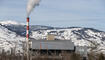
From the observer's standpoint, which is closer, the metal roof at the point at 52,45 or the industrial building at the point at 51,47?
the industrial building at the point at 51,47

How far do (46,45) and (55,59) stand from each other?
13.8 metres

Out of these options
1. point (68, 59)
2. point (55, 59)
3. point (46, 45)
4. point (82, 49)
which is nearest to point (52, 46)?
point (46, 45)

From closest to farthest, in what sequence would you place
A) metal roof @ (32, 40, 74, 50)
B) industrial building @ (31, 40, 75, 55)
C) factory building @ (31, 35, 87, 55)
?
1. factory building @ (31, 35, 87, 55)
2. industrial building @ (31, 40, 75, 55)
3. metal roof @ (32, 40, 74, 50)

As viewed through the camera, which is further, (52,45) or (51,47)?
(52,45)

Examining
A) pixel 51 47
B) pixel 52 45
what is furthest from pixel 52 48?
pixel 52 45

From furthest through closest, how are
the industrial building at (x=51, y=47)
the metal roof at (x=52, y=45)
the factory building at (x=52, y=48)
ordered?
the metal roof at (x=52, y=45), the industrial building at (x=51, y=47), the factory building at (x=52, y=48)

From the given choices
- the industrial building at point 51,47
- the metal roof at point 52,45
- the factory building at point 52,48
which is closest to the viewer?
the factory building at point 52,48

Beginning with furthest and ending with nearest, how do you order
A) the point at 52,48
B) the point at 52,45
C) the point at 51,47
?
the point at 52,45 → the point at 51,47 → the point at 52,48

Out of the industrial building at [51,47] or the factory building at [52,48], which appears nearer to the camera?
the factory building at [52,48]

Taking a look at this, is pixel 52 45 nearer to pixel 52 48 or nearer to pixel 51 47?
pixel 51 47

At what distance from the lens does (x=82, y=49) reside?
62.9 metres

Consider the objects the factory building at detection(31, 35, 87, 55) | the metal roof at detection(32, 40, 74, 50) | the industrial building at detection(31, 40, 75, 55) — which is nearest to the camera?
the factory building at detection(31, 35, 87, 55)

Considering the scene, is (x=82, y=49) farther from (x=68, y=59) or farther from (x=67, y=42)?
(x=68, y=59)

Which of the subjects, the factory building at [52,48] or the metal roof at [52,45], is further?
the metal roof at [52,45]
